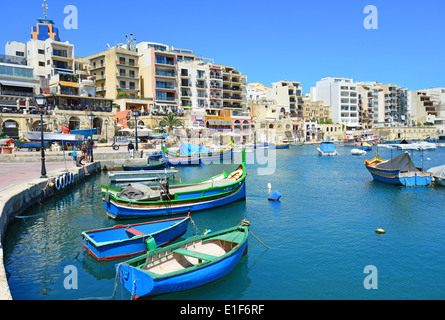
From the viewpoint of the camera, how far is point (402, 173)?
1151 inches

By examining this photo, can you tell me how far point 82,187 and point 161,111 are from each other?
45.4 meters

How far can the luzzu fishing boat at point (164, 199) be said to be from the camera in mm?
18172

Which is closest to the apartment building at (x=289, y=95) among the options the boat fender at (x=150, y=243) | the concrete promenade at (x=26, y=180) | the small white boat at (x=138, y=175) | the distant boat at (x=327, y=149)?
the distant boat at (x=327, y=149)

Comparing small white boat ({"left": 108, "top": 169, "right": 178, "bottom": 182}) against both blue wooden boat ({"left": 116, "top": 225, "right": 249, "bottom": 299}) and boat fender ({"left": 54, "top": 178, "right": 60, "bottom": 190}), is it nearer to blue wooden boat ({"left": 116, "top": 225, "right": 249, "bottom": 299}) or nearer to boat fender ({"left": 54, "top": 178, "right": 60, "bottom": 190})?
boat fender ({"left": 54, "top": 178, "right": 60, "bottom": 190})

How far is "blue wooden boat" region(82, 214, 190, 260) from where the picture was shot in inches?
496

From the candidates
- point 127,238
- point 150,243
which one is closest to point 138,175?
point 127,238

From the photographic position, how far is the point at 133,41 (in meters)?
78.5

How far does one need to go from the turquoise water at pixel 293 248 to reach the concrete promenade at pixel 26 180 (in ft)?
2.76

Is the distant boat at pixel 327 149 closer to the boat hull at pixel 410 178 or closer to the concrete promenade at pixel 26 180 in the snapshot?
the boat hull at pixel 410 178

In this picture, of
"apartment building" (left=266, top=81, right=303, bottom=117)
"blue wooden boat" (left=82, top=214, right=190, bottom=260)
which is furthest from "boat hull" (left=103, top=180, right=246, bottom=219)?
"apartment building" (left=266, top=81, right=303, bottom=117)

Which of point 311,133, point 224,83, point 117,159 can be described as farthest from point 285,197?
point 311,133

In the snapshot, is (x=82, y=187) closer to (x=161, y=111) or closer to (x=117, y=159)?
(x=117, y=159)

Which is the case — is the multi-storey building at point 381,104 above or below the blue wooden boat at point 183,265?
above

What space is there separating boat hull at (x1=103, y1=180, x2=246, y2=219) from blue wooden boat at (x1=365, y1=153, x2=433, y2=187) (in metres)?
15.3
